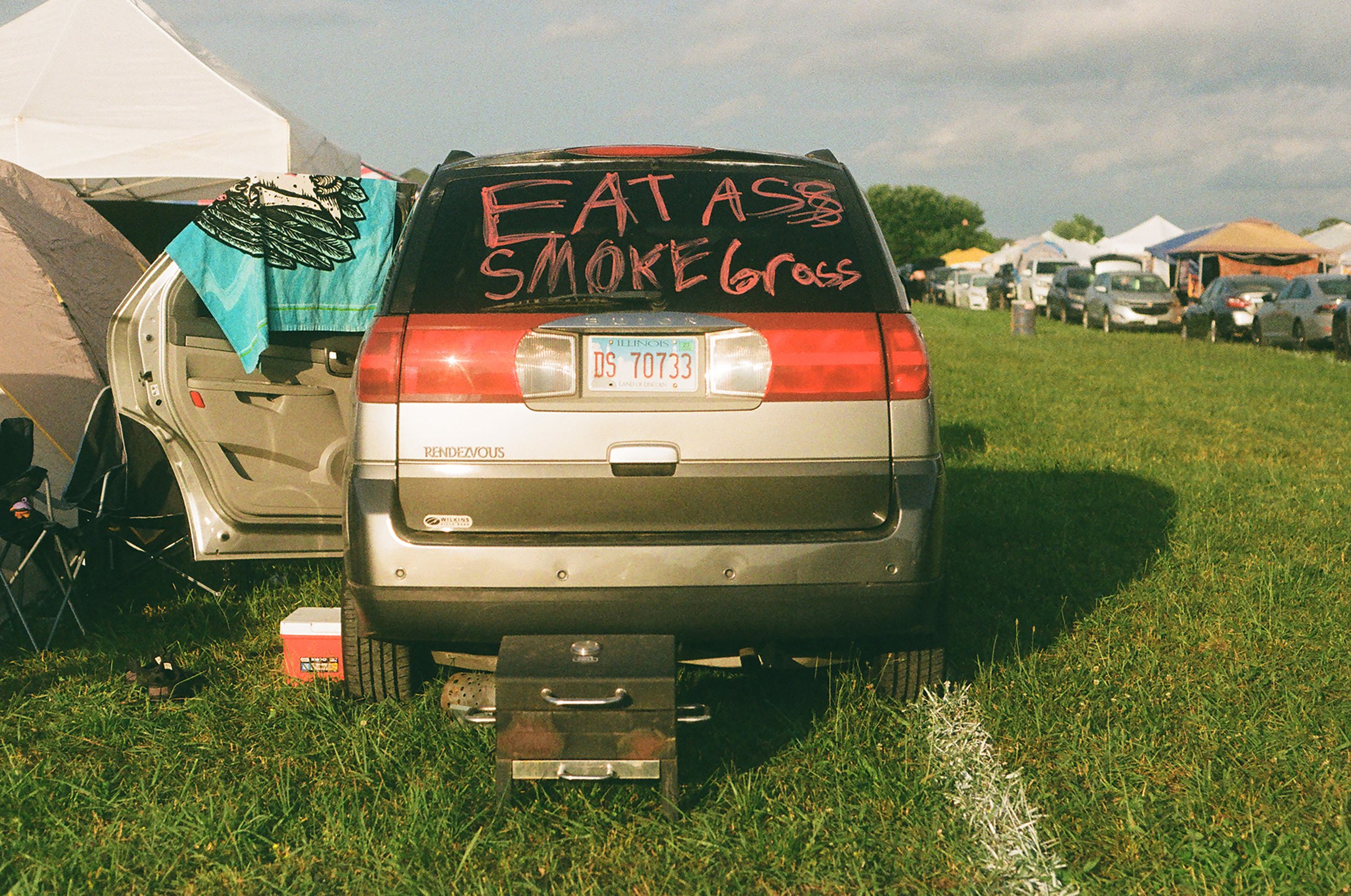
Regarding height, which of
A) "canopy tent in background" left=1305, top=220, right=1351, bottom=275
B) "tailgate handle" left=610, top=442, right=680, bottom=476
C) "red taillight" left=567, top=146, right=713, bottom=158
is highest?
"canopy tent in background" left=1305, top=220, right=1351, bottom=275

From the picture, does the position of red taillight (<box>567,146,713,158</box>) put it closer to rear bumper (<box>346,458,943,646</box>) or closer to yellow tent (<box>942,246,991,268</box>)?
rear bumper (<box>346,458,943,646</box>)

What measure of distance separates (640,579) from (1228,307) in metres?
24.7

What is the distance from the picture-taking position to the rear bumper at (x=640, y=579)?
340 cm

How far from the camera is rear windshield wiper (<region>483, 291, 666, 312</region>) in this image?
3480mm

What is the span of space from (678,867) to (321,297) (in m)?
3.43

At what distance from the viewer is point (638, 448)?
11.1 feet

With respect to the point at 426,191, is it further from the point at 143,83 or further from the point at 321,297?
the point at 143,83

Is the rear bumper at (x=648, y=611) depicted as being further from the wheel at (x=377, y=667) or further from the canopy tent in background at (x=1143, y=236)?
the canopy tent in background at (x=1143, y=236)

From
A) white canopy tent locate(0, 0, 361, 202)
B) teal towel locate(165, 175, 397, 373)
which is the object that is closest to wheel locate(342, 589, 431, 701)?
teal towel locate(165, 175, 397, 373)

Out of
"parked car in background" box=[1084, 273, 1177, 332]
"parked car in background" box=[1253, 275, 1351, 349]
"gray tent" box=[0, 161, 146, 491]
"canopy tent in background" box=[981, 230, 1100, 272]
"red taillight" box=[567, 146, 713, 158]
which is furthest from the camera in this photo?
"canopy tent in background" box=[981, 230, 1100, 272]

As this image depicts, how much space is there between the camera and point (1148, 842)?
3.21 m

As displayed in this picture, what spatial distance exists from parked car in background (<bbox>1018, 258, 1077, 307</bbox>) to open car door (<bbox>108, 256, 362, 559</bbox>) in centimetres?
3602

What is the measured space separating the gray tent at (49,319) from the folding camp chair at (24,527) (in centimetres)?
79

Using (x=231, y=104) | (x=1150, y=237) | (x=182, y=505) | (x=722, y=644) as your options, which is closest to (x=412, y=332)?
(x=722, y=644)
